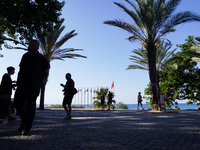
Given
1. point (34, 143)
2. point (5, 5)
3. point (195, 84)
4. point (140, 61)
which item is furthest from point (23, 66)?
point (195, 84)

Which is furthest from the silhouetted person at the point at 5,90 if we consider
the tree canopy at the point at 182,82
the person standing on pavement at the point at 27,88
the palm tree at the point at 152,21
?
the tree canopy at the point at 182,82

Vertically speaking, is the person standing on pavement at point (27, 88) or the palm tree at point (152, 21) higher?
the palm tree at point (152, 21)

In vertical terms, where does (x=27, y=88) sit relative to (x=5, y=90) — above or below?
below

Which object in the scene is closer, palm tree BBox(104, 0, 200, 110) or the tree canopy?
palm tree BBox(104, 0, 200, 110)

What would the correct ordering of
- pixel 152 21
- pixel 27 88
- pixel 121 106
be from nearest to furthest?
pixel 27 88, pixel 152 21, pixel 121 106

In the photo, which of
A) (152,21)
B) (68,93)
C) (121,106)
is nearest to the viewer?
(68,93)

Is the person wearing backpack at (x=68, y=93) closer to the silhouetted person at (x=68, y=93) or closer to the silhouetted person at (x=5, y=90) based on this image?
the silhouetted person at (x=68, y=93)

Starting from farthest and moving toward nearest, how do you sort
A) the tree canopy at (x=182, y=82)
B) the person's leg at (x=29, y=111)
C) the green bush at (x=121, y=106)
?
the green bush at (x=121, y=106) < the tree canopy at (x=182, y=82) < the person's leg at (x=29, y=111)

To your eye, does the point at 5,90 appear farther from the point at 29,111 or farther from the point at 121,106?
the point at 121,106

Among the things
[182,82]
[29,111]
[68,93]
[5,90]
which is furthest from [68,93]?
[182,82]

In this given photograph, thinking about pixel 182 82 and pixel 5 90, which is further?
pixel 182 82

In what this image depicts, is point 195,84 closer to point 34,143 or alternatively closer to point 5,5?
point 5,5

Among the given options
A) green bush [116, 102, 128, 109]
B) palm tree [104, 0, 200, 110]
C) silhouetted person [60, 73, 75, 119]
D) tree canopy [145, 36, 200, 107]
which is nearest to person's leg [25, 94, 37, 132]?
silhouetted person [60, 73, 75, 119]

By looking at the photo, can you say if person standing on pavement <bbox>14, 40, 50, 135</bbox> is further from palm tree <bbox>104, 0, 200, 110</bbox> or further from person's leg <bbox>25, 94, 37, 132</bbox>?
palm tree <bbox>104, 0, 200, 110</bbox>
